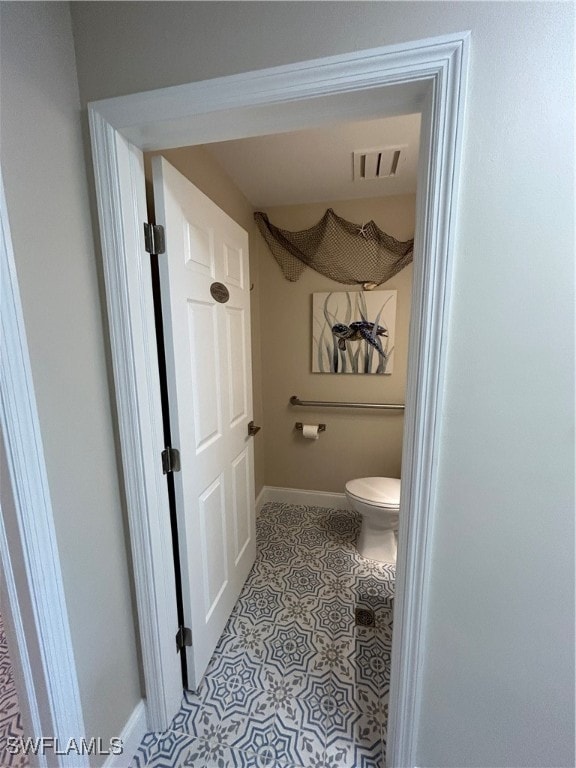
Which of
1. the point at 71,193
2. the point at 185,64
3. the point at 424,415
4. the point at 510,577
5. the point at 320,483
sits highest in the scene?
the point at 185,64

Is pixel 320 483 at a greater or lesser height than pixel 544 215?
lesser

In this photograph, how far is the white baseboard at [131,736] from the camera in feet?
3.17

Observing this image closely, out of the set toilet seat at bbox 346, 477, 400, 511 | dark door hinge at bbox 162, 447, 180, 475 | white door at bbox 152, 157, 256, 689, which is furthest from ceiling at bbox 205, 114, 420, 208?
toilet seat at bbox 346, 477, 400, 511

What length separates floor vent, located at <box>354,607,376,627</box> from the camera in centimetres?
153

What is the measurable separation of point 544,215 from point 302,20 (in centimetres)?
68

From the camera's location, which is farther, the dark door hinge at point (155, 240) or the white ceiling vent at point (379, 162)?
the white ceiling vent at point (379, 162)

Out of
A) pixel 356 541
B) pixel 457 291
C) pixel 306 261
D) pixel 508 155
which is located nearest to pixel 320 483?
pixel 356 541

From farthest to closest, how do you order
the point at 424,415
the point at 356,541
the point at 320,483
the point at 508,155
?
the point at 320,483 < the point at 356,541 < the point at 424,415 < the point at 508,155

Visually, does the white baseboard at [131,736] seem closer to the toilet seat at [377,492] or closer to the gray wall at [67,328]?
the gray wall at [67,328]

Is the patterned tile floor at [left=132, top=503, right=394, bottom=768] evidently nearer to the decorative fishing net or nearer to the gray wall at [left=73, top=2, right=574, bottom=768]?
the gray wall at [left=73, top=2, right=574, bottom=768]

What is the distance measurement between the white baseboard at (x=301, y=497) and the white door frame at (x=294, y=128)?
1.56 meters

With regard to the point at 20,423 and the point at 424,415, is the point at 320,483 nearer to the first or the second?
the point at 424,415

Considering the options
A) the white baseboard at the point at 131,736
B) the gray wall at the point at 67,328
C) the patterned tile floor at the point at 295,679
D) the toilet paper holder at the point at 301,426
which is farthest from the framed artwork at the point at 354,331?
the white baseboard at the point at 131,736

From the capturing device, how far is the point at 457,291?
Result: 0.71m
